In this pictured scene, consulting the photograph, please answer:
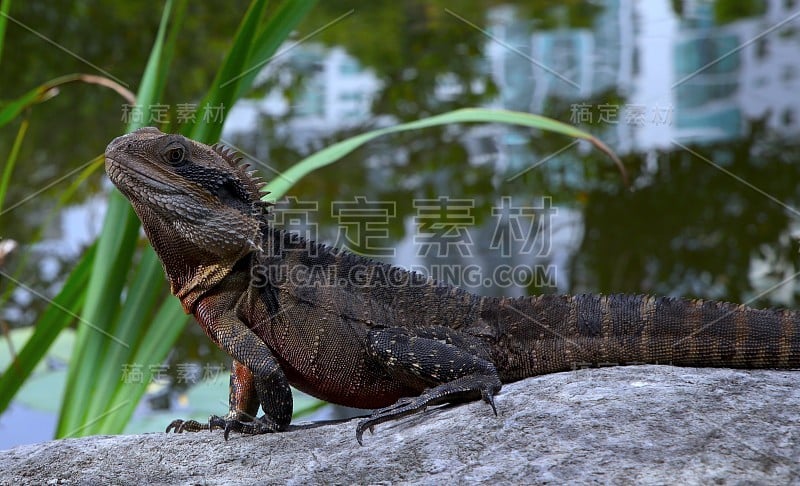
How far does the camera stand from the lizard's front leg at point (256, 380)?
13.1 ft

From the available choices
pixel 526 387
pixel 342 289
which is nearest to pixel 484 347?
pixel 526 387

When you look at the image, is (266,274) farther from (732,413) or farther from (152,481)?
(732,413)

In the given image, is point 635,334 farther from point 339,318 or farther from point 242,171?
point 242,171

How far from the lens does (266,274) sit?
4.31 m

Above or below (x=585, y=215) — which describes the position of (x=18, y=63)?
above

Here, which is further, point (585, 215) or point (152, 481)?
point (585, 215)

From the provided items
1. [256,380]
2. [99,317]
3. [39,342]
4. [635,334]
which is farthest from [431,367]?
[39,342]

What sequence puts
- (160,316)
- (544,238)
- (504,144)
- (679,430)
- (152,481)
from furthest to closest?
1. (504,144)
2. (544,238)
3. (160,316)
4. (152,481)
5. (679,430)

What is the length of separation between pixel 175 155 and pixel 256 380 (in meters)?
1.09

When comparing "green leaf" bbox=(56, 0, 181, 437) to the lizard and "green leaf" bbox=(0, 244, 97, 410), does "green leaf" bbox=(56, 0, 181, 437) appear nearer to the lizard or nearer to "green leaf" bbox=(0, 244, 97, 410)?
"green leaf" bbox=(0, 244, 97, 410)

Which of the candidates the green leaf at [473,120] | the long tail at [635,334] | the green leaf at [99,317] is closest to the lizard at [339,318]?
the long tail at [635,334]

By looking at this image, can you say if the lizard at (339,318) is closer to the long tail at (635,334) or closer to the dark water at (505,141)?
the long tail at (635,334)

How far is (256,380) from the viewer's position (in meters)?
4.01

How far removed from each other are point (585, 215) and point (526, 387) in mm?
5558
